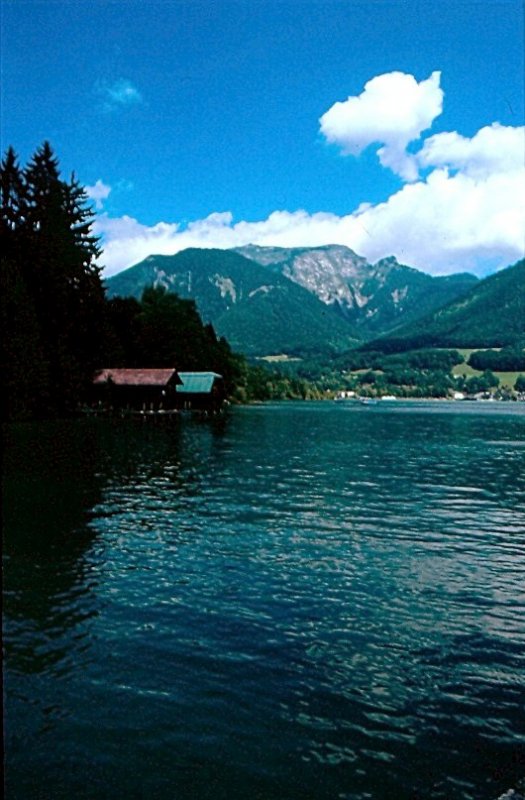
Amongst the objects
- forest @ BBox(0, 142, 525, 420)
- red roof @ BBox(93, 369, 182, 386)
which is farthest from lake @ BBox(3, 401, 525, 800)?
red roof @ BBox(93, 369, 182, 386)

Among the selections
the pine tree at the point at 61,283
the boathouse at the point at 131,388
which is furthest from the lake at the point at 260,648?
the boathouse at the point at 131,388

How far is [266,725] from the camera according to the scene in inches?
371

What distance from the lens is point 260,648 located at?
12.3m

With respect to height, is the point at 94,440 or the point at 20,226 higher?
the point at 20,226

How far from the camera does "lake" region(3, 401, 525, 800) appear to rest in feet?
27.4

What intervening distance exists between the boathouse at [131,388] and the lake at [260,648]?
2975 inches

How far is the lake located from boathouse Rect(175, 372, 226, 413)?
3514 inches

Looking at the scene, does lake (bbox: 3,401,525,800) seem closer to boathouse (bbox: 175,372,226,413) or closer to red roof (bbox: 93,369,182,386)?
red roof (bbox: 93,369,182,386)

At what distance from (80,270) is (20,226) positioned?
40.5 ft

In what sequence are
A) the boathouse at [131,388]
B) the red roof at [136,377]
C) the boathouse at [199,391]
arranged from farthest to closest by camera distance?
the boathouse at [199,391] < the red roof at [136,377] < the boathouse at [131,388]

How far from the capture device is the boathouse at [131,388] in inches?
4060

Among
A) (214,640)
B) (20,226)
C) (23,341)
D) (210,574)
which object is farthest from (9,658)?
(20,226)

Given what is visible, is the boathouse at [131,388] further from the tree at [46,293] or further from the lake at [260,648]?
the lake at [260,648]

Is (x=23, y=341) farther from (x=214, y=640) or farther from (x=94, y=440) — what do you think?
(x=214, y=640)
